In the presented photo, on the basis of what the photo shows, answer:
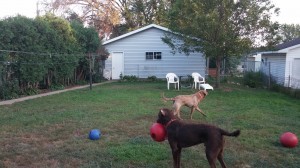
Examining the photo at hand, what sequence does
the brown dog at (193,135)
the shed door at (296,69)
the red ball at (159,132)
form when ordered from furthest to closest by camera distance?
the shed door at (296,69), the red ball at (159,132), the brown dog at (193,135)

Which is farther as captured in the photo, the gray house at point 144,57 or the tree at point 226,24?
the gray house at point 144,57

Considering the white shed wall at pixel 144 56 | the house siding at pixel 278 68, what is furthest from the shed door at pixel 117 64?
the house siding at pixel 278 68

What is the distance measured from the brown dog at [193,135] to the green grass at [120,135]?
68 cm

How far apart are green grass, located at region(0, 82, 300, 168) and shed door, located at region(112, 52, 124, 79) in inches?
490

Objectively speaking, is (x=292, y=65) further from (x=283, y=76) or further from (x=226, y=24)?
(x=226, y=24)

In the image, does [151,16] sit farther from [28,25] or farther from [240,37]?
[28,25]

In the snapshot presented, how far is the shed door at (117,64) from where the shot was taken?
23.4 meters

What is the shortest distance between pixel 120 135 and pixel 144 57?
17.0 meters

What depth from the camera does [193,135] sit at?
13.8ft

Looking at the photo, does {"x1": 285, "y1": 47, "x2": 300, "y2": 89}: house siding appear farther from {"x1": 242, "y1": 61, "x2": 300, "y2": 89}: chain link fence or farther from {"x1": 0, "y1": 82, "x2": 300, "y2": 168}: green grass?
{"x1": 0, "y1": 82, "x2": 300, "y2": 168}: green grass

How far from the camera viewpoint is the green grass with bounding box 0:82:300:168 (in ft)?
16.6

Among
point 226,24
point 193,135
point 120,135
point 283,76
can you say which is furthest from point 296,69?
point 193,135

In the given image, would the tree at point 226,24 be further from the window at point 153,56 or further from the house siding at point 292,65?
the window at point 153,56

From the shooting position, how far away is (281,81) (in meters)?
17.8
